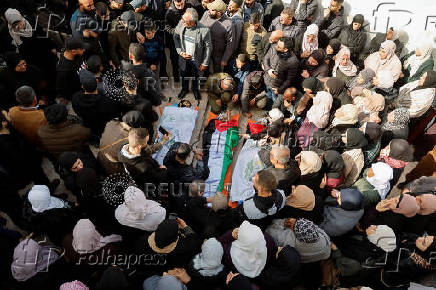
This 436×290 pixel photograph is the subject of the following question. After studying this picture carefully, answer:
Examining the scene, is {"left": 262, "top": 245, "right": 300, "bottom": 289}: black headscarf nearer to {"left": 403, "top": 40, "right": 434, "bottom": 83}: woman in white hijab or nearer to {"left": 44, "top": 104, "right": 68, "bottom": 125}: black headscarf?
{"left": 44, "top": 104, "right": 68, "bottom": 125}: black headscarf

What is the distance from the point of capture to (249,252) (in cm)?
311

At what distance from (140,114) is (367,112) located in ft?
10.1

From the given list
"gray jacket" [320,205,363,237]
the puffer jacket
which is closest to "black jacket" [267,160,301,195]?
"gray jacket" [320,205,363,237]

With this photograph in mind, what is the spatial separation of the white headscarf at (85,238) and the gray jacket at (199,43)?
3366 mm

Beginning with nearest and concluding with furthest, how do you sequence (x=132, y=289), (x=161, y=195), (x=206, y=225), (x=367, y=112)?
(x=132, y=289) → (x=206, y=225) → (x=161, y=195) → (x=367, y=112)

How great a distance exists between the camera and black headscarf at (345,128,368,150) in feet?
13.5

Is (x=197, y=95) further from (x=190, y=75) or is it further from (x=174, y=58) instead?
(x=174, y=58)

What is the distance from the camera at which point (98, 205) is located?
3611mm

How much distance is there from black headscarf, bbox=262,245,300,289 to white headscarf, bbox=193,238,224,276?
0.47 metres

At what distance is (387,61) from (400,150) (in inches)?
83.6

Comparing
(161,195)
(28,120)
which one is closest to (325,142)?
(161,195)

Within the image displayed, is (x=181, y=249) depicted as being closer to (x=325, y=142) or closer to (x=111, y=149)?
(x=111, y=149)

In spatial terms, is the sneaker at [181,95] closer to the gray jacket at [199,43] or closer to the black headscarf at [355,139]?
the gray jacket at [199,43]

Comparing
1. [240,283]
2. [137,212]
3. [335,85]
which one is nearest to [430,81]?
[335,85]
